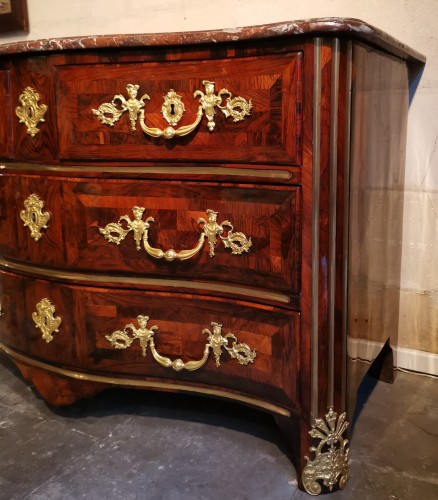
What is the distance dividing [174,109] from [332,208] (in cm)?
36

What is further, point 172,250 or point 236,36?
point 172,250

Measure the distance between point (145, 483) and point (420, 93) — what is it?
3.93 ft

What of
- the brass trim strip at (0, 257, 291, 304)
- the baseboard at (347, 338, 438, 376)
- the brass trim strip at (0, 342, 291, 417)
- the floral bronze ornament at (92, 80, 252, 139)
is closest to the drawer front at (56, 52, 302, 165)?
the floral bronze ornament at (92, 80, 252, 139)

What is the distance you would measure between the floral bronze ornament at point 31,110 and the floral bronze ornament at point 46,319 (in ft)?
1.27

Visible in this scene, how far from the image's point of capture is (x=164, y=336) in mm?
1292

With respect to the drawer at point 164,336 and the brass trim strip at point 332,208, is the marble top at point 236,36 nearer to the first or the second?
the brass trim strip at point 332,208

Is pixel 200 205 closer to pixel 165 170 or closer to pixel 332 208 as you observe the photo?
pixel 165 170

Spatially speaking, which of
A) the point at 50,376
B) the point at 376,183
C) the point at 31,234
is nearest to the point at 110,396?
the point at 50,376

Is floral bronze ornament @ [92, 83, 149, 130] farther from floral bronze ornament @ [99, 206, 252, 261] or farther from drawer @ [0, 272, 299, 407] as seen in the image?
drawer @ [0, 272, 299, 407]

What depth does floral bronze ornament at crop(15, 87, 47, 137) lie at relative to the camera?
4.15 feet

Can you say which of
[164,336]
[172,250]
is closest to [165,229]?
[172,250]

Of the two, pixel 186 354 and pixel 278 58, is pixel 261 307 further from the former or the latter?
pixel 278 58

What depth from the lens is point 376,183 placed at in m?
1.30

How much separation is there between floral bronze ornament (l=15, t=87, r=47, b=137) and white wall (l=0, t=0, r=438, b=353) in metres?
0.75
